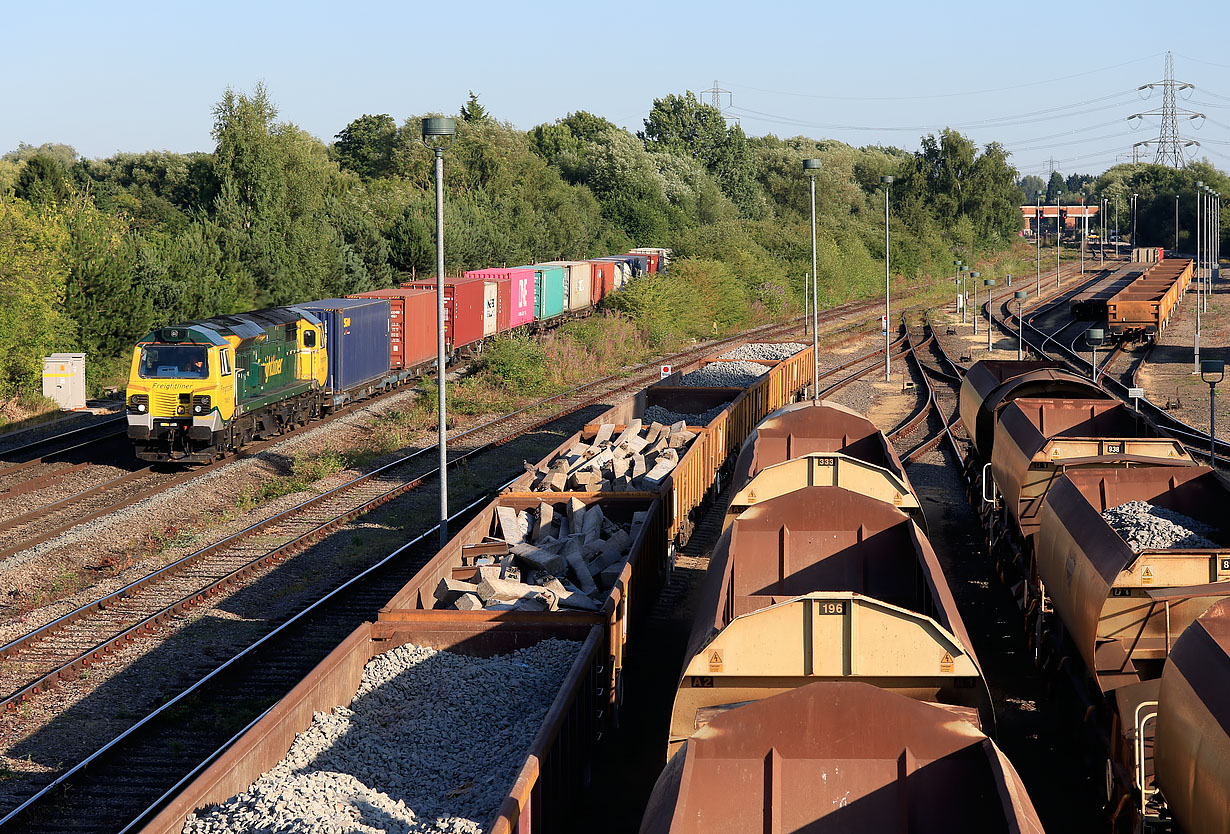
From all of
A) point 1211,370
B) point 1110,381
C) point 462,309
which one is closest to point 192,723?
point 1211,370

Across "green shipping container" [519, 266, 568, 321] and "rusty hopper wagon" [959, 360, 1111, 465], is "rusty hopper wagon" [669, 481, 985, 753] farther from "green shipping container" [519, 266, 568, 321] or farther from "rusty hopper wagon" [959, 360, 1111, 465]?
"green shipping container" [519, 266, 568, 321]

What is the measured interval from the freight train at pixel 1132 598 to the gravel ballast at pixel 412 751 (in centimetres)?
455

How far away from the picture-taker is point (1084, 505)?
444 inches

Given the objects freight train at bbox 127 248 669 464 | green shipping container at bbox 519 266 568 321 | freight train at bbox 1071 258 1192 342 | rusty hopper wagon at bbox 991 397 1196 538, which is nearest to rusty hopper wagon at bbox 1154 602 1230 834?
rusty hopper wagon at bbox 991 397 1196 538

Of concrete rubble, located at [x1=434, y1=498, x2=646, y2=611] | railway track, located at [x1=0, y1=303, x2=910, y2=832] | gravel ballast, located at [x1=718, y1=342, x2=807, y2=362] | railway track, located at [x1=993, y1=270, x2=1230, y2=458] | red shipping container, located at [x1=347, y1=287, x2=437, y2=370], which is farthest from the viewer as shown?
red shipping container, located at [x1=347, y1=287, x2=437, y2=370]

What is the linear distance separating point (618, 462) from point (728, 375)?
11420 mm

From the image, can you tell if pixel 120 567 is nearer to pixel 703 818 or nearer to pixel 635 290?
pixel 703 818

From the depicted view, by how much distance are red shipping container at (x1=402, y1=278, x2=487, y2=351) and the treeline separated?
28.5 feet

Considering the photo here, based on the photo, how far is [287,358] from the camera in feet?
91.2

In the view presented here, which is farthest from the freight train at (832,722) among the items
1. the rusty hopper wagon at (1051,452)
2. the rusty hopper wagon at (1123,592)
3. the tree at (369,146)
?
the tree at (369,146)

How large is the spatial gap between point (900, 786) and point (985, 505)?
11596 mm

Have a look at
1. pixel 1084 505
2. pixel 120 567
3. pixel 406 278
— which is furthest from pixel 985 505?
pixel 406 278

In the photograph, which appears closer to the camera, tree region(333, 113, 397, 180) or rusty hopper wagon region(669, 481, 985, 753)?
rusty hopper wagon region(669, 481, 985, 753)

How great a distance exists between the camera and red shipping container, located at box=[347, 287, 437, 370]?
3562 cm
